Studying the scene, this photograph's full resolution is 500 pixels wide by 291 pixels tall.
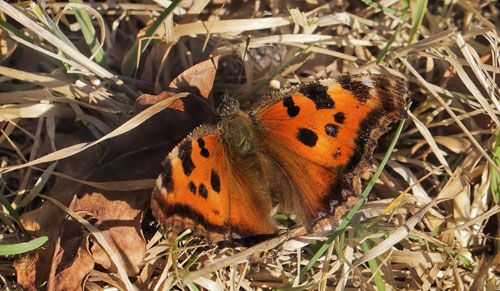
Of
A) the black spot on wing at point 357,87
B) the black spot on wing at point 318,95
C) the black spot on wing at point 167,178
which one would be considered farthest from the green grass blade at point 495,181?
the black spot on wing at point 167,178

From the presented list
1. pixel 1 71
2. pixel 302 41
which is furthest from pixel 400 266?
pixel 1 71

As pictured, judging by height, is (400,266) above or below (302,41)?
below

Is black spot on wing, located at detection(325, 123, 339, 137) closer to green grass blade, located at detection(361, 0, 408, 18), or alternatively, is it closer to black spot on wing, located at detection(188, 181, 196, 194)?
black spot on wing, located at detection(188, 181, 196, 194)

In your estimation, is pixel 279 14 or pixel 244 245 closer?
pixel 244 245

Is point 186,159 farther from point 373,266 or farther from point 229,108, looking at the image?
point 373,266

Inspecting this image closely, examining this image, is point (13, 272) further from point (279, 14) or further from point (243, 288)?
point (279, 14)

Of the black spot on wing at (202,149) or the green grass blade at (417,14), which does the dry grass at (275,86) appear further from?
the black spot on wing at (202,149)
